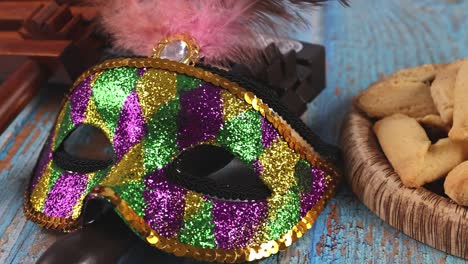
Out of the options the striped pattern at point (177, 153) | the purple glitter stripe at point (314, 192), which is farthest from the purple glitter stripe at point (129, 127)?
the purple glitter stripe at point (314, 192)

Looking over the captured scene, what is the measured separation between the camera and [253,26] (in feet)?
2.64

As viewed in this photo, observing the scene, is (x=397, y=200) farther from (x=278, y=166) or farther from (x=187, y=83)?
(x=187, y=83)

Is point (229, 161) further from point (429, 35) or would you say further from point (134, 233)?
point (429, 35)

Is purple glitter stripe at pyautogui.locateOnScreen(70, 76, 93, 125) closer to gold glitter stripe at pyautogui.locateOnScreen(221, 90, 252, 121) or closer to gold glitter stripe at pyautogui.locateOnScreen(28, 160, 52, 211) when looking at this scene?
gold glitter stripe at pyautogui.locateOnScreen(28, 160, 52, 211)

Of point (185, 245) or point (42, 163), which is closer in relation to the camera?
point (185, 245)

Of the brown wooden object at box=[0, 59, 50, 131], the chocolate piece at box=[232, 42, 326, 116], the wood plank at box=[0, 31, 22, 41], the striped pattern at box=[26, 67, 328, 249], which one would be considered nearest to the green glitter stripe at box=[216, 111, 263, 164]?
the striped pattern at box=[26, 67, 328, 249]

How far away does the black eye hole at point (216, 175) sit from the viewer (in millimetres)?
668

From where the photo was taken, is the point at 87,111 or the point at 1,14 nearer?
the point at 87,111

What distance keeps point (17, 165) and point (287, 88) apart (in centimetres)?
42

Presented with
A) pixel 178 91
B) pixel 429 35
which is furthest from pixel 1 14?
pixel 429 35

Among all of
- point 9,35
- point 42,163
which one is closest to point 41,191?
point 42,163

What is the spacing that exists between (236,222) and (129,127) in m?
0.16

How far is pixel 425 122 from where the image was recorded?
0.76 meters

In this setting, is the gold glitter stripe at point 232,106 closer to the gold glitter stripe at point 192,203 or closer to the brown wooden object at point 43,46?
the gold glitter stripe at point 192,203
